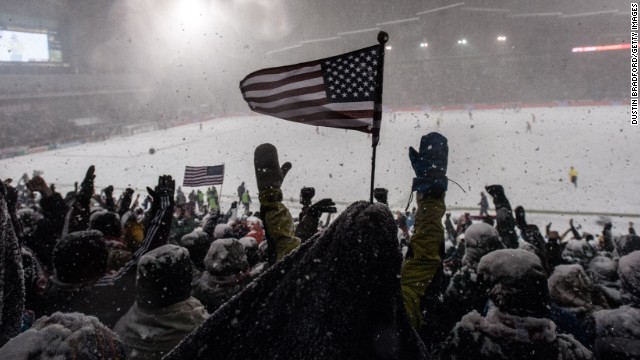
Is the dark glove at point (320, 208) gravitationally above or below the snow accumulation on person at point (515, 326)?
above

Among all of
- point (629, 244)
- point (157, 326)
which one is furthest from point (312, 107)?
point (629, 244)

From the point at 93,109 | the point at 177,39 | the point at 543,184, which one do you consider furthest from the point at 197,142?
the point at 543,184

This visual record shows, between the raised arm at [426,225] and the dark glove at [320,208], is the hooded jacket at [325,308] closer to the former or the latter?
the raised arm at [426,225]

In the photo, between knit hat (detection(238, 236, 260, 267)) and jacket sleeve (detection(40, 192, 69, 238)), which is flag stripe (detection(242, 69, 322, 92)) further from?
jacket sleeve (detection(40, 192, 69, 238))

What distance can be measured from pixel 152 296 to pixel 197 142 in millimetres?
32991

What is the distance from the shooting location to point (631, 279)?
229 cm

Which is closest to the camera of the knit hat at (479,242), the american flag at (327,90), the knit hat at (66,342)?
the knit hat at (66,342)

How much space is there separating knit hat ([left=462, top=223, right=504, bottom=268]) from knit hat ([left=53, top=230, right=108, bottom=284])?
10.2ft

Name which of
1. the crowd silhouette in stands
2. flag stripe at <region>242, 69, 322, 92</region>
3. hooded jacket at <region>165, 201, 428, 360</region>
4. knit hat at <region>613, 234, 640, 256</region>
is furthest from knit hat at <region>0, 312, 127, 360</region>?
knit hat at <region>613, 234, 640, 256</region>

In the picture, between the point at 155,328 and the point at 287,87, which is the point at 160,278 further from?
the point at 287,87

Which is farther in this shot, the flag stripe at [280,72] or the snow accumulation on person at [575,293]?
the flag stripe at [280,72]

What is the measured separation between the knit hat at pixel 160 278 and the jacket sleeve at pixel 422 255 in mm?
1314

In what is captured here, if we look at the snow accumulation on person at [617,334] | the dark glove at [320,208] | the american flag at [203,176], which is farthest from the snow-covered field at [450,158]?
the dark glove at [320,208]

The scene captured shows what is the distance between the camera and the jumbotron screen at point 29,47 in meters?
35.7
